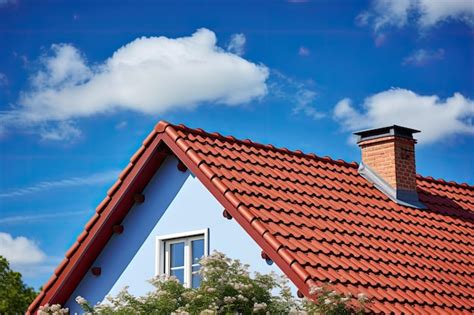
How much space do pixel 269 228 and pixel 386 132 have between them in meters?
6.62

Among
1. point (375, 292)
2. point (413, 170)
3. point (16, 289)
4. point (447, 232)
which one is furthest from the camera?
point (16, 289)

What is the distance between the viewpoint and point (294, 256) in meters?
12.4

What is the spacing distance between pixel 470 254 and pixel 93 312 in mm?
7543

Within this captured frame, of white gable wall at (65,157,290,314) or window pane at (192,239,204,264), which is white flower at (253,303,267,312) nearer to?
white gable wall at (65,157,290,314)

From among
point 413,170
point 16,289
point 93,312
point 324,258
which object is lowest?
point 93,312

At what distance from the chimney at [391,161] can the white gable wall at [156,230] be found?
4.93 m

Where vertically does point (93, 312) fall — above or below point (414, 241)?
below

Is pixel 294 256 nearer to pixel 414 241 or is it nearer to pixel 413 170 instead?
pixel 414 241

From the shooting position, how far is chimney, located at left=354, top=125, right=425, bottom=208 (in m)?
17.8

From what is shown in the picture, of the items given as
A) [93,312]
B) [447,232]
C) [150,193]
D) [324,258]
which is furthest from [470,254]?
[93,312]

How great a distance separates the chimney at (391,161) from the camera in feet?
58.5

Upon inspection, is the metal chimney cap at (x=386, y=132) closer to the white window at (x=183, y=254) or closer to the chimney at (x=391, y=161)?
the chimney at (x=391, y=161)

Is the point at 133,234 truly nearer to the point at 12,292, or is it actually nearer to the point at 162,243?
the point at 162,243

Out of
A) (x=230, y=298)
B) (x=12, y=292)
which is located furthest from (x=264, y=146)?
(x=12, y=292)
